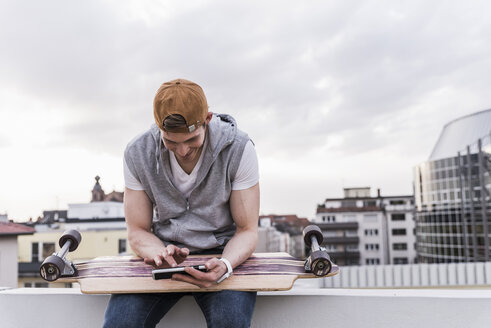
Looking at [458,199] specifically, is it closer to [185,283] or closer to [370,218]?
[185,283]

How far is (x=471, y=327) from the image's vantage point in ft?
5.05

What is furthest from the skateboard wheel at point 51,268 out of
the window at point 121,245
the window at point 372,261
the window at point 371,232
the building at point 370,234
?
the window at point 372,261

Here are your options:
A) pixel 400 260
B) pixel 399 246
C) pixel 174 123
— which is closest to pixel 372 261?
pixel 400 260

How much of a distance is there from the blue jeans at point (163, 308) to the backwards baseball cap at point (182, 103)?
574 millimetres

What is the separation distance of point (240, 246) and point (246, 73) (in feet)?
57.7

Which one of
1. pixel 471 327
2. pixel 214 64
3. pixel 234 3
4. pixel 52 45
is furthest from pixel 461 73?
pixel 471 327

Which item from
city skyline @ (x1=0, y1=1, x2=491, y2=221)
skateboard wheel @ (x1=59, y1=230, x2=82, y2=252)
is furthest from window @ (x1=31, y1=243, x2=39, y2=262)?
skateboard wheel @ (x1=59, y1=230, x2=82, y2=252)

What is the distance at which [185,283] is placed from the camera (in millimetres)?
1469

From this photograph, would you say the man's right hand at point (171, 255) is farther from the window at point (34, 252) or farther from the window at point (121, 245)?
the window at point (34, 252)

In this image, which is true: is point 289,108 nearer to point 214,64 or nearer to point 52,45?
point 214,64

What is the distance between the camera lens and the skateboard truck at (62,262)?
1457 millimetres

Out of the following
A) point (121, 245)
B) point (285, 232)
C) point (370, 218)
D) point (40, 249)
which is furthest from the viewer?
point (285, 232)

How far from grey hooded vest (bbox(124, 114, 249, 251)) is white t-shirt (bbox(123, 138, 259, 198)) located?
0.02 meters

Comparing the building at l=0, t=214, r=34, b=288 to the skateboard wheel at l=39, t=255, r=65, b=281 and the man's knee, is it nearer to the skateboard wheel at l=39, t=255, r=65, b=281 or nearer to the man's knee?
the skateboard wheel at l=39, t=255, r=65, b=281
